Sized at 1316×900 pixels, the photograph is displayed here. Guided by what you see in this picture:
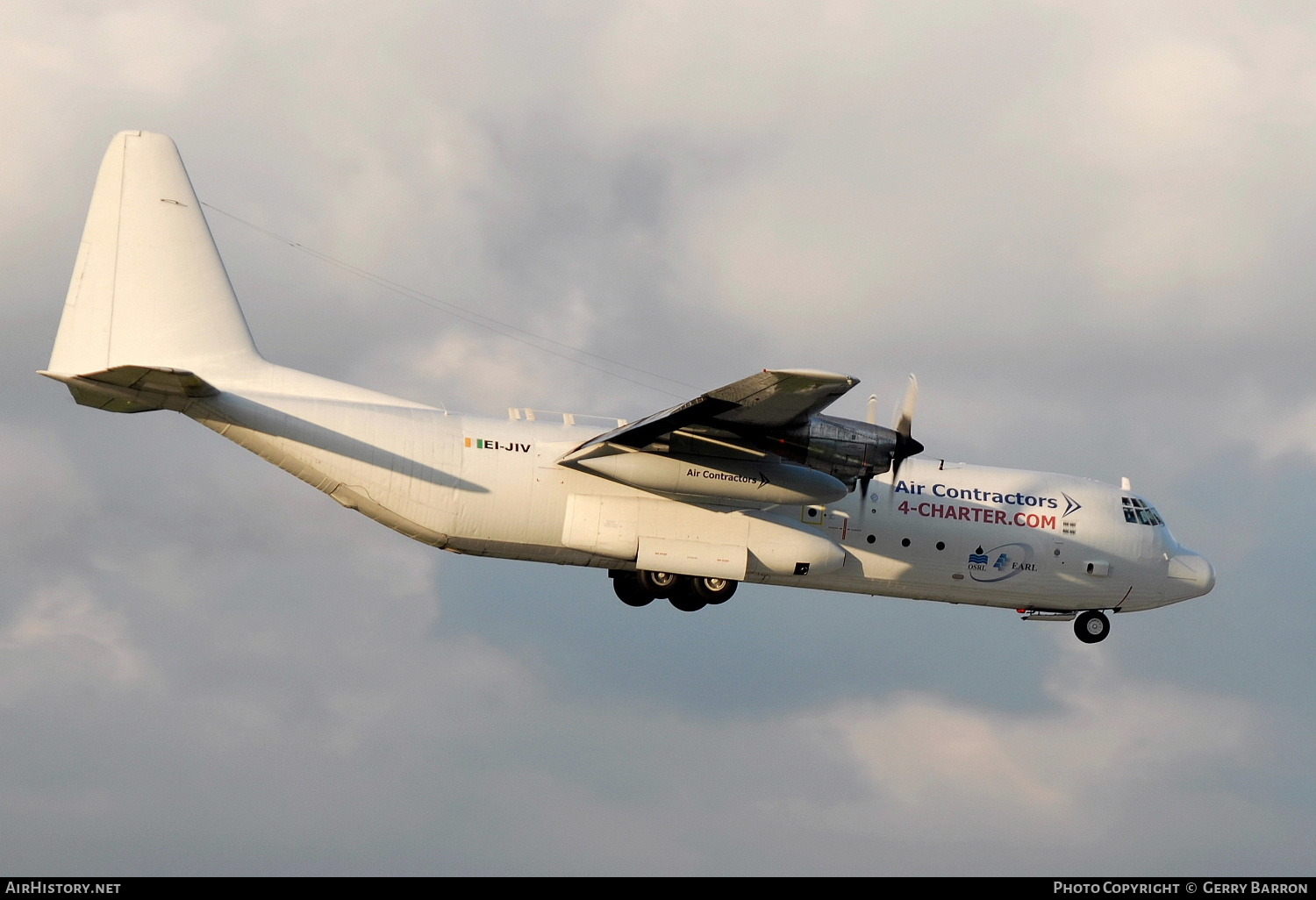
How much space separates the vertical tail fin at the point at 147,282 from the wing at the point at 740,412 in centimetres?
713

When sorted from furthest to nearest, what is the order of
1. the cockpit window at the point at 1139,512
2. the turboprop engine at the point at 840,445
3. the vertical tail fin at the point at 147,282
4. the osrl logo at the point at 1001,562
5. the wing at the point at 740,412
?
1. the cockpit window at the point at 1139,512
2. the osrl logo at the point at 1001,562
3. the vertical tail fin at the point at 147,282
4. the turboprop engine at the point at 840,445
5. the wing at the point at 740,412

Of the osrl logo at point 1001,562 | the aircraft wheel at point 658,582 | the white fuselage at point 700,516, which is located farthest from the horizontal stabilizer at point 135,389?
the osrl logo at point 1001,562

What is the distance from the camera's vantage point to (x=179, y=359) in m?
25.7

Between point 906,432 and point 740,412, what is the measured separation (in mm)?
3767

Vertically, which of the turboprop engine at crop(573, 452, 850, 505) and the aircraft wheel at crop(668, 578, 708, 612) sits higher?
the turboprop engine at crop(573, 452, 850, 505)

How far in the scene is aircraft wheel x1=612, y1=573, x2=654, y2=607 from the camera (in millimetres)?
29234

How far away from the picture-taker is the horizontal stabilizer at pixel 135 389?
75.5ft

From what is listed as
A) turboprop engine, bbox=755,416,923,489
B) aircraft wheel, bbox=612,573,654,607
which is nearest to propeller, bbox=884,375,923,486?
turboprop engine, bbox=755,416,923,489

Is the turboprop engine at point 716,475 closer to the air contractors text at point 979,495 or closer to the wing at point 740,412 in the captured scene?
the wing at point 740,412

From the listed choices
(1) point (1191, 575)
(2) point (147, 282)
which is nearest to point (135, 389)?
(2) point (147, 282)

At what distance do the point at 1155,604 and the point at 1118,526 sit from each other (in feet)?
7.03

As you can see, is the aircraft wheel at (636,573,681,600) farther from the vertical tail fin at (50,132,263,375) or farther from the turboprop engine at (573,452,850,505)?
the vertical tail fin at (50,132,263,375)

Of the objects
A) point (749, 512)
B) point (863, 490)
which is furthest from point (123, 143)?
point (863, 490)

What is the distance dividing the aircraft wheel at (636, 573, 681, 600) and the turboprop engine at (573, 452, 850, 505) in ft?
7.21
